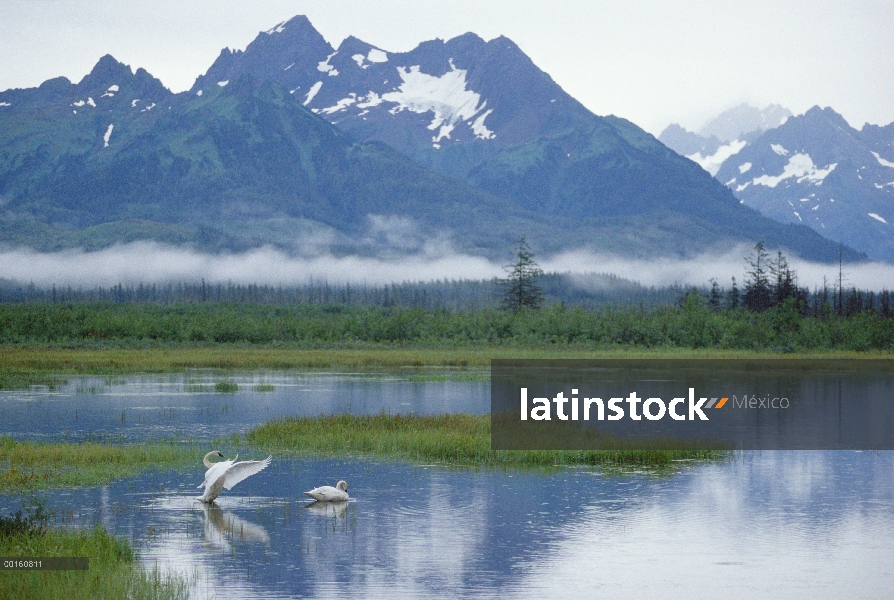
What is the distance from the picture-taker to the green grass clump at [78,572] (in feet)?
72.8

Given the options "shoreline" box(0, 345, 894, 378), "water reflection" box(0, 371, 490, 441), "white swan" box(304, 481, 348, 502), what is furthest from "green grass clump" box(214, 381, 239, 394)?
"white swan" box(304, 481, 348, 502)

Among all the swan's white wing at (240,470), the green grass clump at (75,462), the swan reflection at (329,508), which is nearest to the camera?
the swan reflection at (329,508)

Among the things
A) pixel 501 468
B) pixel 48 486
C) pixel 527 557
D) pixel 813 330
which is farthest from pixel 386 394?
pixel 813 330

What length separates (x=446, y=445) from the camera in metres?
43.8

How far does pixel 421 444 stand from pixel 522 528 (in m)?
14.0

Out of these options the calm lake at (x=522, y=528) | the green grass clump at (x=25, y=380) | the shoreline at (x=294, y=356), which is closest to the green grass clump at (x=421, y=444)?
the calm lake at (x=522, y=528)

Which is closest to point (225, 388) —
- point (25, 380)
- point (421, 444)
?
point (25, 380)

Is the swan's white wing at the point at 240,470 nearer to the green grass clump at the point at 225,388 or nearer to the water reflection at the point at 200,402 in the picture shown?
the water reflection at the point at 200,402

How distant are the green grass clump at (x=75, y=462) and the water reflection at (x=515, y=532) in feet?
4.30

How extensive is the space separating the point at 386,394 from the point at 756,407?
22.3 m

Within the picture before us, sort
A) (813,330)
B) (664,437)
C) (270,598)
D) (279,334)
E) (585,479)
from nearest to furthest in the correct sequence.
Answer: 1. (270,598)
2. (585,479)
3. (664,437)
4. (813,330)
5. (279,334)

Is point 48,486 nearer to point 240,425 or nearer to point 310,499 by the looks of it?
point 310,499

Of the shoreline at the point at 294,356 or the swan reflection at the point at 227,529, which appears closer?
the swan reflection at the point at 227,529

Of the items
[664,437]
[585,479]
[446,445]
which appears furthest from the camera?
[664,437]
